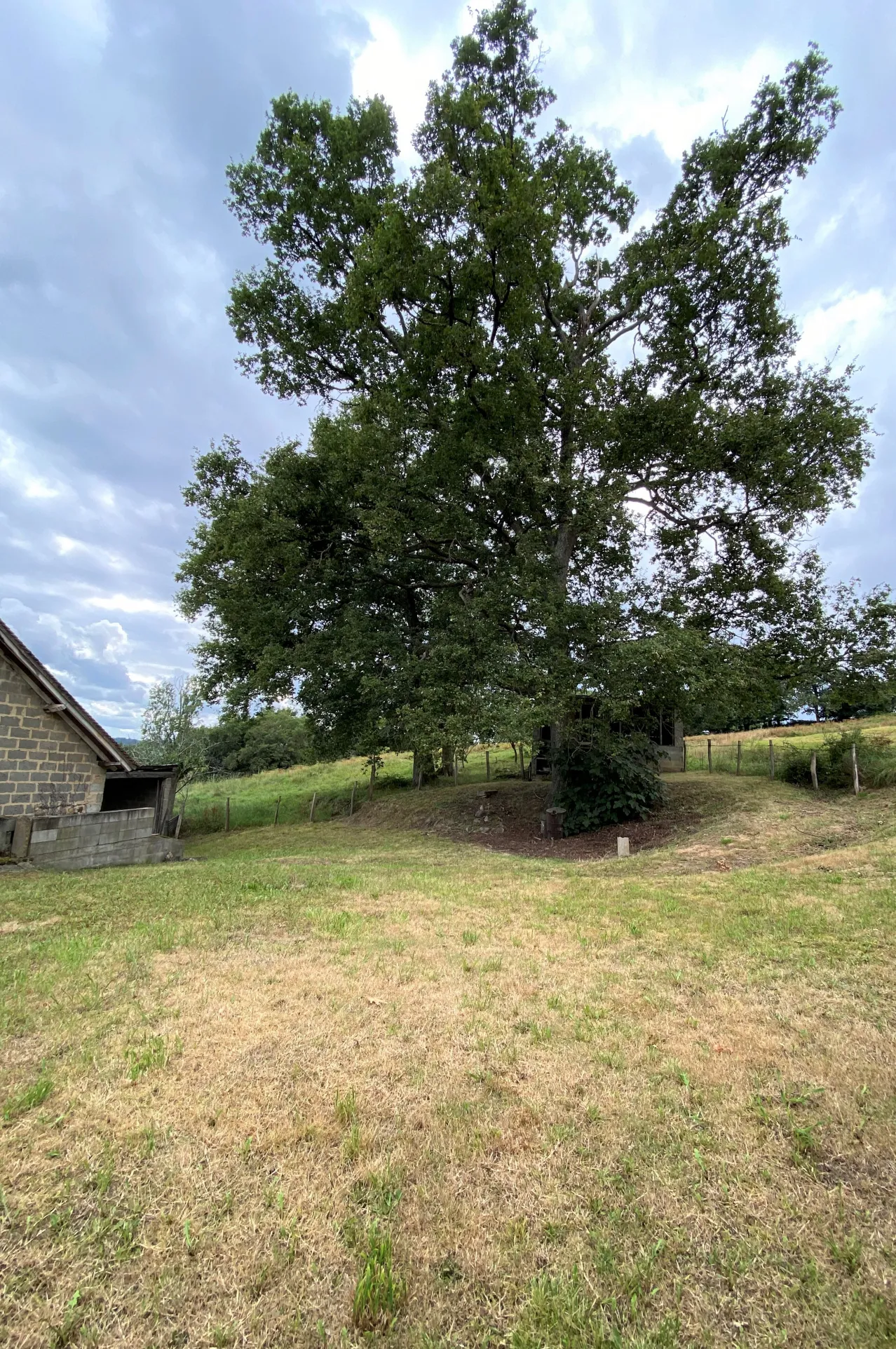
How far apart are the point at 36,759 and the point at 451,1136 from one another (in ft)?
43.5

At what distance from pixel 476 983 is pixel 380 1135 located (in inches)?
83.9

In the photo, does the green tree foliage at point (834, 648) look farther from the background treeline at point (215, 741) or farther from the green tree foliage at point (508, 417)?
the background treeline at point (215, 741)

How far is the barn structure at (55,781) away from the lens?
11219 millimetres

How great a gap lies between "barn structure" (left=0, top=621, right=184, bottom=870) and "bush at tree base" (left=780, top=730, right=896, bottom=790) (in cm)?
1789

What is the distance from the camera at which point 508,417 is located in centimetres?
1502

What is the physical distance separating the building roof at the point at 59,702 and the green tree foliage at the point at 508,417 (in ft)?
15.2

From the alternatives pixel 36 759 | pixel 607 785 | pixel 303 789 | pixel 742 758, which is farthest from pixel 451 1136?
pixel 303 789

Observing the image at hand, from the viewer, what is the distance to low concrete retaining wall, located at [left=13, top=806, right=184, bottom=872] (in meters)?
11.1

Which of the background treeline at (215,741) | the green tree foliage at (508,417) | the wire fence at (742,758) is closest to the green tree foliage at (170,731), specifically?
the background treeline at (215,741)

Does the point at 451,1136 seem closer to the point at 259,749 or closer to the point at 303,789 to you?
the point at 303,789

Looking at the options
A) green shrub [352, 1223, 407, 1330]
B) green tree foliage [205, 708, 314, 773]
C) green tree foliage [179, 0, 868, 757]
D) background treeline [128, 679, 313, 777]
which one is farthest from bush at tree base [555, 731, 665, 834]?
green tree foliage [205, 708, 314, 773]

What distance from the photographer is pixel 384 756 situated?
3688 cm

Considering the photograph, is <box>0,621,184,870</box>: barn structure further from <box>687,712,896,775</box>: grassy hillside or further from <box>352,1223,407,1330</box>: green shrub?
<box>687,712,896,775</box>: grassy hillside

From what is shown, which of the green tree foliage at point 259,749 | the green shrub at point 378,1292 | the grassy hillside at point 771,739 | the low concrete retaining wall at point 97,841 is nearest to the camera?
A: the green shrub at point 378,1292
